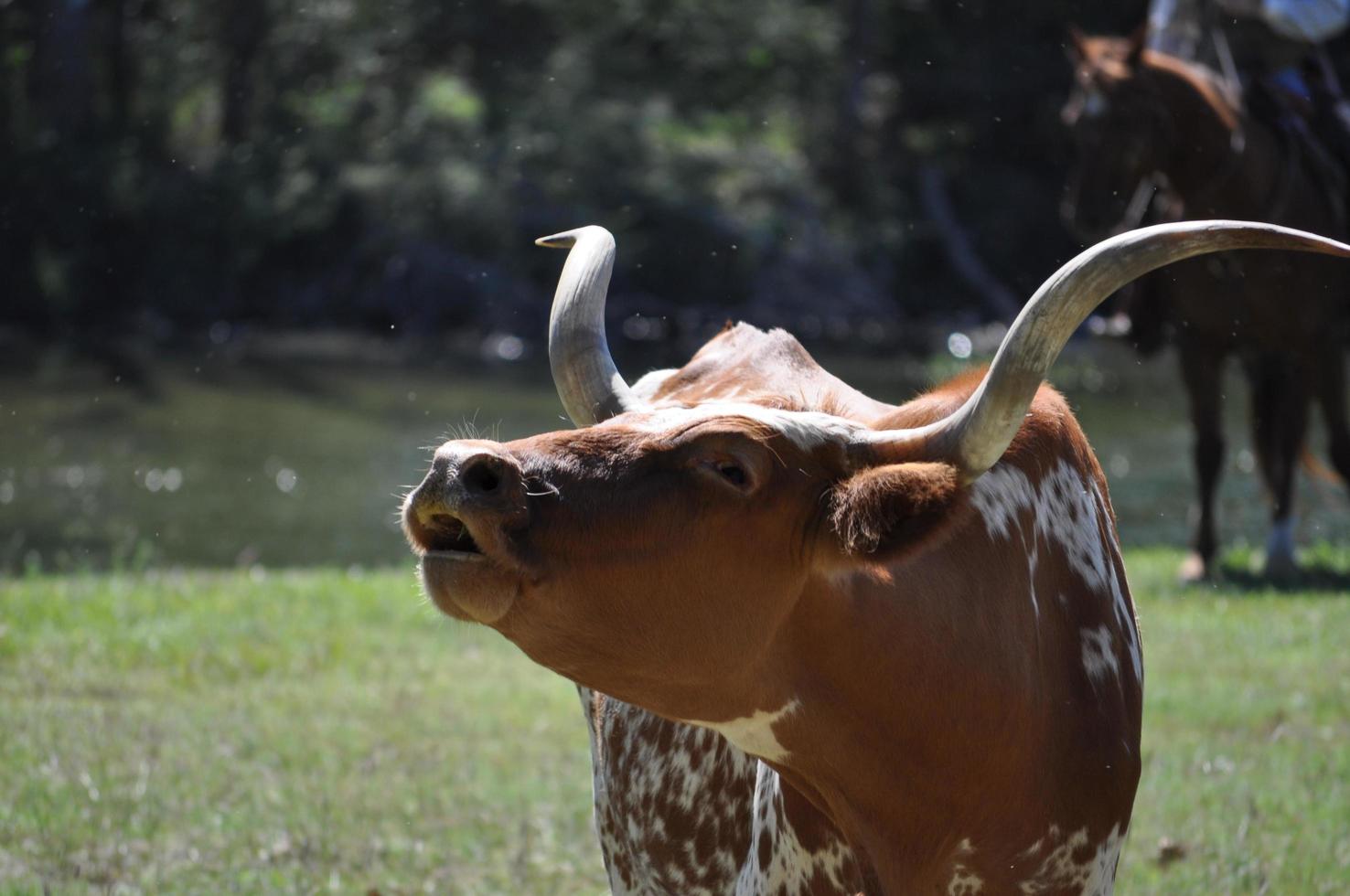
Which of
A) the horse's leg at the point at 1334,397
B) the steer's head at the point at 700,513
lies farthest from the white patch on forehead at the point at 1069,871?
the horse's leg at the point at 1334,397

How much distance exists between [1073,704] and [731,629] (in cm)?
73

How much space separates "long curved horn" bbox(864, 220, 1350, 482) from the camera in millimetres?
2684

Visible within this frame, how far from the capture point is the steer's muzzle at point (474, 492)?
2557mm

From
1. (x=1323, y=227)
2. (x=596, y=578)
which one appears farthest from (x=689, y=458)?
(x=1323, y=227)

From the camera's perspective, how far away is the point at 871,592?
2.86 metres

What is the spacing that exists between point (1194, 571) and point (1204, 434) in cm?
116

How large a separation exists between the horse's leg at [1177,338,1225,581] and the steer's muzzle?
284 inches

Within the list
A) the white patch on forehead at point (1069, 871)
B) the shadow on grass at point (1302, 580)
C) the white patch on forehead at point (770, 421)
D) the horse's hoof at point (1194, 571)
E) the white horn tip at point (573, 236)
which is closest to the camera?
the white patch on forehead at point (770, 421)

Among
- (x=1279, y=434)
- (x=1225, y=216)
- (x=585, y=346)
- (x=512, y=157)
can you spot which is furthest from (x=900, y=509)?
(x=512, y=157)

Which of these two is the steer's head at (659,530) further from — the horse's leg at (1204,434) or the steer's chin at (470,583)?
the horse's leg at (1204,434)

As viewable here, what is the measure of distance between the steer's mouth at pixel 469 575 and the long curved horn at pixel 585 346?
2.63 feet

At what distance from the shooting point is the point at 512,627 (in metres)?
2.67

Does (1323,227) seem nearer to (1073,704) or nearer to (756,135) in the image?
(1073,704)

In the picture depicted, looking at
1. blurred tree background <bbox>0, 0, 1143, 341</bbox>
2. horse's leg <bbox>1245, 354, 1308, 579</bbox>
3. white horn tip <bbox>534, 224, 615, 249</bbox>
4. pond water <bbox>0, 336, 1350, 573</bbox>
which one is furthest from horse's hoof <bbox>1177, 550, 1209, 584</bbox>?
blurred tree background <bbox>0, 0, 1143, 341</bbox>
